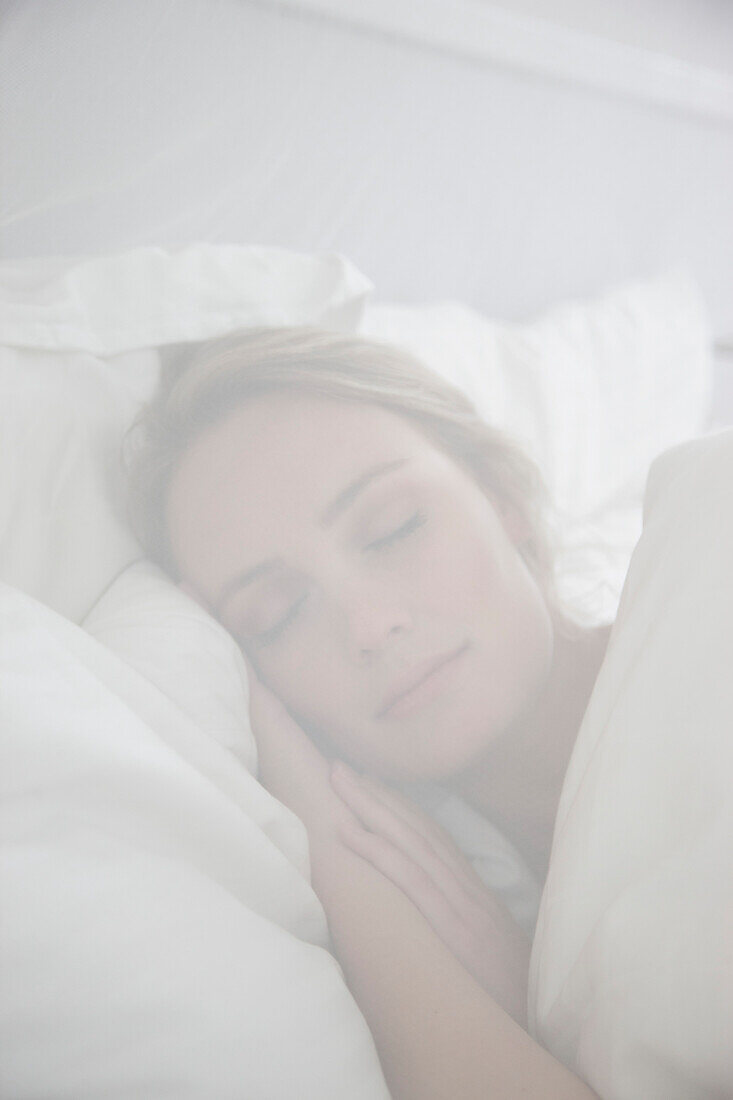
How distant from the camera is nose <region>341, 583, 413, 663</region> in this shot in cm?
42

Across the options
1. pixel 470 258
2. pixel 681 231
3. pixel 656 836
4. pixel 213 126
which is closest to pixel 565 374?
pixel 470 258

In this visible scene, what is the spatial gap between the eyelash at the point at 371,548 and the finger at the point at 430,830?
0.09 m

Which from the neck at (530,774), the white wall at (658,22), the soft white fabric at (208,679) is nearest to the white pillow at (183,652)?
the soft white fabric at (208,679)

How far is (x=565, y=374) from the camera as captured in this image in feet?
2.42

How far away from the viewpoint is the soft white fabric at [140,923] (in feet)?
0.94

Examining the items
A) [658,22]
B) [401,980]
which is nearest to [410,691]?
[401,980]

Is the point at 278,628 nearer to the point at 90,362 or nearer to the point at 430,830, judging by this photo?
the point at 430,830

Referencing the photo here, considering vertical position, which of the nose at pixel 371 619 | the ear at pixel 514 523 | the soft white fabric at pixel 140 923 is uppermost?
the ear at pixel 514 523

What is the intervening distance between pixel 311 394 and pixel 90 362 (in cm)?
16

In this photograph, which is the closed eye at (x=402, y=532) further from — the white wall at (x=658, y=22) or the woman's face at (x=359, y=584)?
the white wall at (x=658, y=22)

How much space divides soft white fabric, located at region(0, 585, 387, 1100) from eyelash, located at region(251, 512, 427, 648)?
0.24ft

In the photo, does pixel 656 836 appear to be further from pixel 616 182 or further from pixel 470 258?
pixel 616 182

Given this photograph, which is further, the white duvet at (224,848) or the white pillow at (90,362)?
the white pillow at (90,362)

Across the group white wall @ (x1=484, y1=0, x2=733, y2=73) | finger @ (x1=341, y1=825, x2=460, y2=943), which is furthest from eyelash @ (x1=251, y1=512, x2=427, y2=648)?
white wall @ (x1=484, y1=0, x2=733, y2=73)
